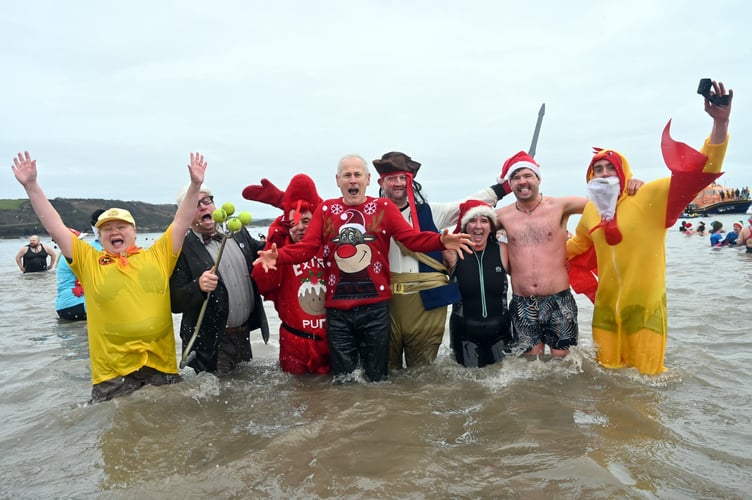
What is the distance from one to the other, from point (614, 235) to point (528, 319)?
3.27 ft

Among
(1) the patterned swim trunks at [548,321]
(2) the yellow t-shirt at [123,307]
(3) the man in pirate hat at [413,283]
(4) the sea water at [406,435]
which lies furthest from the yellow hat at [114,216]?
(1) the patterned swim trunks at [548,321]

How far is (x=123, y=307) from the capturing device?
12.4 feet

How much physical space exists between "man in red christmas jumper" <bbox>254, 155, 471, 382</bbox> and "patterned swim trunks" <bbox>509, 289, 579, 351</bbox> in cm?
92

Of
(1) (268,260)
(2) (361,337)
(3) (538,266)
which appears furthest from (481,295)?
(1) (268,260)

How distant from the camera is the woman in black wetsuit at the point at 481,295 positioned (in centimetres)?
442

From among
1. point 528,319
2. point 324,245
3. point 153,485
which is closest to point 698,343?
point 528,319

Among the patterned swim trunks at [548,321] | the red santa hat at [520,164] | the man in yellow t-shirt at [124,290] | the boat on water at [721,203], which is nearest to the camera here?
the man in yellow t-shirt at [124,290]

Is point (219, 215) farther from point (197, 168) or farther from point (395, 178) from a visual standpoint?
point (395, 178)

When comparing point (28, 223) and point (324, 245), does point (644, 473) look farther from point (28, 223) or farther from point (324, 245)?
point (28, 223)

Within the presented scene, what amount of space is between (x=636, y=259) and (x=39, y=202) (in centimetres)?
449

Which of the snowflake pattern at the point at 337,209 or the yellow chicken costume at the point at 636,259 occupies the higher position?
the snowflake pattern at the point at 337,209

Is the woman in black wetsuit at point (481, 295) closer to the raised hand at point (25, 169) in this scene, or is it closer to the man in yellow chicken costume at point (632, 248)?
the man in yellow chicken costume at point (632, 248)

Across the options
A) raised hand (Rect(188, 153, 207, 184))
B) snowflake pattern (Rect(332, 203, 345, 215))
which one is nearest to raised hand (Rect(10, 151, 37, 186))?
raised hand (Rect(188, 153, 207, 184))

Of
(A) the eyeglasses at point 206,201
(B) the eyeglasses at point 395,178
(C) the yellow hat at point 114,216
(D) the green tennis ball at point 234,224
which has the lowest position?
(D) the green tennis ball at point 234,224
